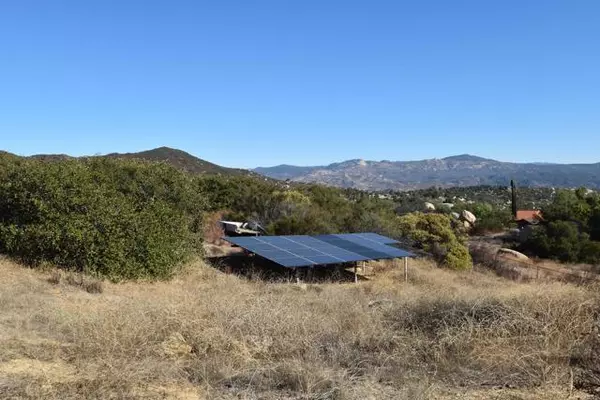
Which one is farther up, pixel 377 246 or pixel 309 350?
pixel 309 350

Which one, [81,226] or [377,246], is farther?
[377,246]

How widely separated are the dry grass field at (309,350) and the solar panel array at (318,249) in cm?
1072

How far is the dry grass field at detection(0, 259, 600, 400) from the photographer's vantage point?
5953mm

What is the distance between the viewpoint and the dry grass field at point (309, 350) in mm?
5953

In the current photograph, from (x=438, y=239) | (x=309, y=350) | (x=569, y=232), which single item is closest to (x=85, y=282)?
(x=309, y=350)

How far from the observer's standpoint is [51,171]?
17.9 m

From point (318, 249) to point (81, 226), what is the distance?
996cm

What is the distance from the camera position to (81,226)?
54.8 feet

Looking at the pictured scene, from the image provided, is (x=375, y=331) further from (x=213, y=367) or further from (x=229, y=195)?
(x=229, y=195)

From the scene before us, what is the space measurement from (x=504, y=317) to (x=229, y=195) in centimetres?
3409

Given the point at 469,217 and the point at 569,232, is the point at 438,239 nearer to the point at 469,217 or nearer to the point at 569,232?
the point at 569,232

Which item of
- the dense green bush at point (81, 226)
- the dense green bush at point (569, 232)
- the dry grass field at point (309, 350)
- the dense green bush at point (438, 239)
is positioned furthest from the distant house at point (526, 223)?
the dry grass field at point (309, 350)

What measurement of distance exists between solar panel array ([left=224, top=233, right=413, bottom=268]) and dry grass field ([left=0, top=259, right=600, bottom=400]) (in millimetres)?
10715

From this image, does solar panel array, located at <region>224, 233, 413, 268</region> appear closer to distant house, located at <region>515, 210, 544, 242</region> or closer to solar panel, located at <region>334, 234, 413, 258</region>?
solar panel, located at <region>334, 234, 413, 258</region>
